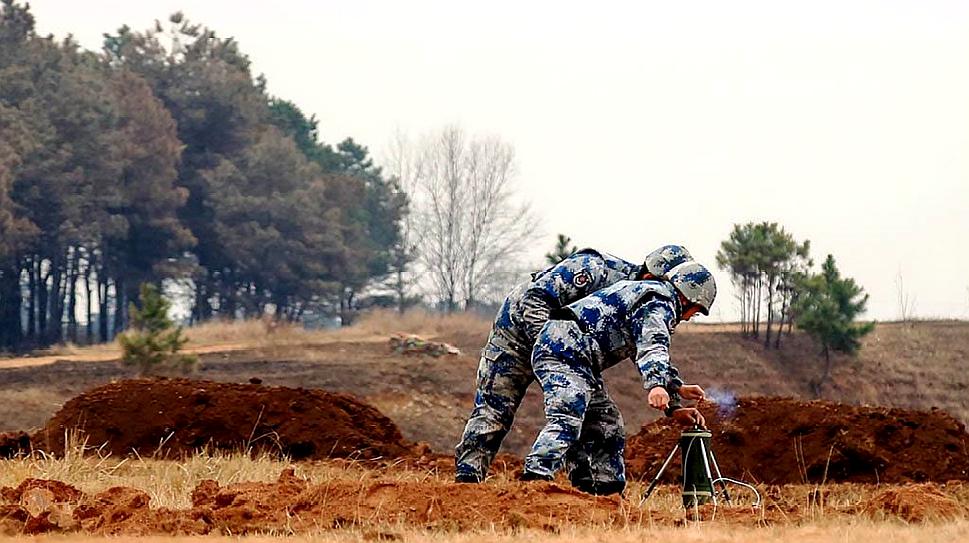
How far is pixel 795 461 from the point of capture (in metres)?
17.0

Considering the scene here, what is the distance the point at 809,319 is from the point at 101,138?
960 inches

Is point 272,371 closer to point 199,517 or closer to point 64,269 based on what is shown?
point 64,269

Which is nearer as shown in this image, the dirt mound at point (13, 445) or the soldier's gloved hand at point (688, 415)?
the soldier's gloved hand at point (688, 415)

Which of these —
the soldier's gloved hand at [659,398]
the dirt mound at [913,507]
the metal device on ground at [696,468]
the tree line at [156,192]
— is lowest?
the dirt mound at [913,507]

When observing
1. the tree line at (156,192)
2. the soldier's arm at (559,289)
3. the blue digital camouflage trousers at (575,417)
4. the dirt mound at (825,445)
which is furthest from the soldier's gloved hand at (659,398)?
the tree line at (156,192)

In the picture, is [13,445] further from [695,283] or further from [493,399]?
[695,283]

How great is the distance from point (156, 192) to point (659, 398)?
48262 millimetres

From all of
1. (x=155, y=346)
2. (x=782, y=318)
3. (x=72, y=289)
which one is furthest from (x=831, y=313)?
(x=72, y=289)

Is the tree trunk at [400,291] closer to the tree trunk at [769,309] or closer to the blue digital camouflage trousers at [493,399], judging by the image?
the tree trunk at [769,309]

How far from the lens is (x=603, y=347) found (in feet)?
Result: 30.4

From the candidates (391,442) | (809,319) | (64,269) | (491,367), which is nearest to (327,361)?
(809,319)

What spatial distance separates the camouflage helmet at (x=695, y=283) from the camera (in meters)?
9.17

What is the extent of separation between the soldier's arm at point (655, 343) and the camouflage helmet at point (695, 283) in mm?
167

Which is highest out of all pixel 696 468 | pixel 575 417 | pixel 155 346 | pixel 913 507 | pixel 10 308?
pixel 10 308
